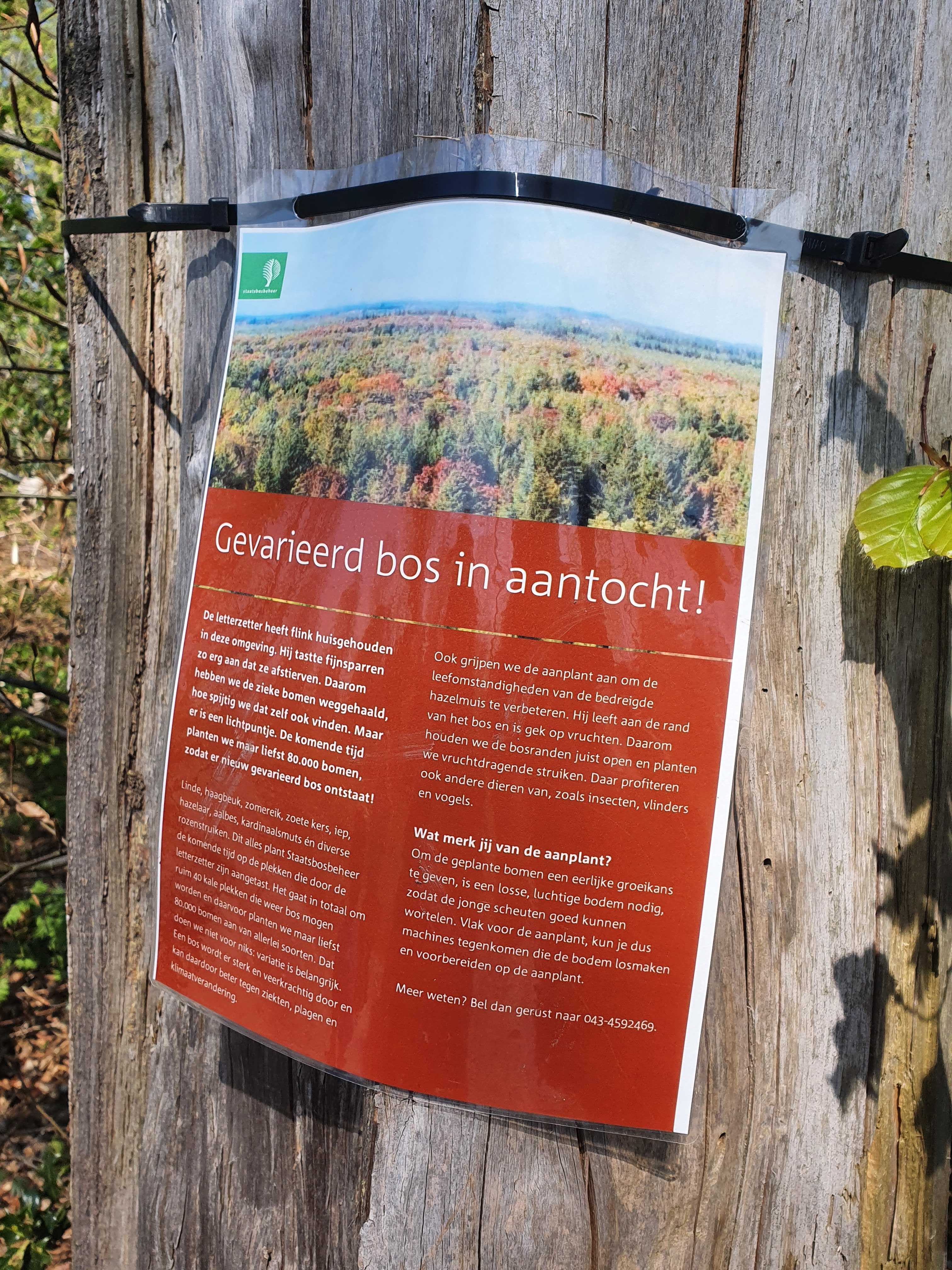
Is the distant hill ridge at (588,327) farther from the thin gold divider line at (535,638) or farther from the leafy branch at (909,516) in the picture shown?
the thin gold divider line at (535,638)

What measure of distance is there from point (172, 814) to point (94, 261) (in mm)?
1125

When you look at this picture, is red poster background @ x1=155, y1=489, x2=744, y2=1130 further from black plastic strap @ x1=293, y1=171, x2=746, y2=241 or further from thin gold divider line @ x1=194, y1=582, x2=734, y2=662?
black plastic strap @ x1=293, y1=171, x2=746, y2=241

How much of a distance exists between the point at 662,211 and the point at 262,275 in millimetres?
669

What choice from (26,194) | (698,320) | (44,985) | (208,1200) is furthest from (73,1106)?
(26,194)

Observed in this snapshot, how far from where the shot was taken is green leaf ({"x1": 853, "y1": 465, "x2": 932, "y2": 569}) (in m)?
1.18

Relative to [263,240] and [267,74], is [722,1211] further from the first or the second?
[267,74]

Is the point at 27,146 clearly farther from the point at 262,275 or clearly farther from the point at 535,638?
the point at 535,638

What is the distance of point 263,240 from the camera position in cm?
139

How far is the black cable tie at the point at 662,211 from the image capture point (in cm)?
122

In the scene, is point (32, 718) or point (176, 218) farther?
point (32, 718)

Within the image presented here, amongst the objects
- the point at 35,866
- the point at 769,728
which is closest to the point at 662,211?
the point at 769,728

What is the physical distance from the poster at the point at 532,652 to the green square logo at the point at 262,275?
0.50ft

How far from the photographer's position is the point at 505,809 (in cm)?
120

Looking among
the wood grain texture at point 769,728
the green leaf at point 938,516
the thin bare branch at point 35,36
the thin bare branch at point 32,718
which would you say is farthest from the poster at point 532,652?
the thin bare branch at point 32,718
